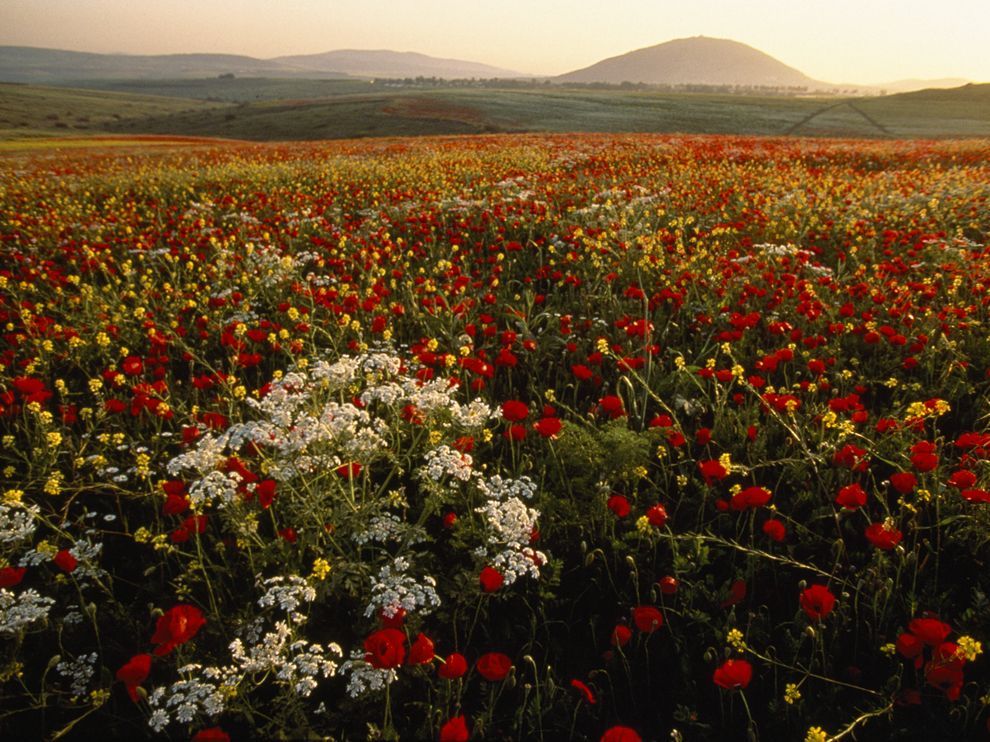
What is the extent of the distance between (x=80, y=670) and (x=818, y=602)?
2597mm

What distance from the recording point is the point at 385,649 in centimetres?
156

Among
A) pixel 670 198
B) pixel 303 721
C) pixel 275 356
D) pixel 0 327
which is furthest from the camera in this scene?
pixel 670 198

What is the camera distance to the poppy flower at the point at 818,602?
5.70ft

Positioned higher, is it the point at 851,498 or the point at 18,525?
the point at 851,498

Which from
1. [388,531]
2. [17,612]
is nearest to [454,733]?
[388,531]

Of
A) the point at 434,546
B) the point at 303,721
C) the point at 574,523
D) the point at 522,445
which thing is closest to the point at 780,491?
the point at 574,523

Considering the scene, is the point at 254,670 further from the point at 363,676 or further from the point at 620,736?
the point at 620,736

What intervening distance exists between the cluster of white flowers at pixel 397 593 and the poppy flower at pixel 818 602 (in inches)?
48.2

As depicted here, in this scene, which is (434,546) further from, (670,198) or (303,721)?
(670,198)

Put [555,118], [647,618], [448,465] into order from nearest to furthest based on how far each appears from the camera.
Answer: [647,618] → [448,465] → [555,118]

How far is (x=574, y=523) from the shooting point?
2.59m

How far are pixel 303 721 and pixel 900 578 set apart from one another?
244 centimetres

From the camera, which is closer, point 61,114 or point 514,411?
point 514,411

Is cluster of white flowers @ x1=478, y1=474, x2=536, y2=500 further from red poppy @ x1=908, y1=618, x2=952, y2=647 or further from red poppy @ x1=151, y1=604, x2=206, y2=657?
red poppy @ x1=908, y1=618, x2=952, y2=647
